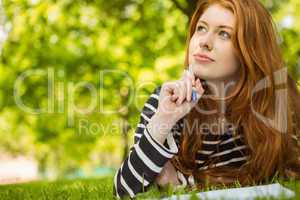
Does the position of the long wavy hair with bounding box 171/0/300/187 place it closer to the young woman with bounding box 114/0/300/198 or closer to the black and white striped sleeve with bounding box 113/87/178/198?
the young woman with bounding box 114/0/300/198

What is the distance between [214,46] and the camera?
3.62 metres

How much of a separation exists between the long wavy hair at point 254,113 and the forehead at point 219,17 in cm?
3

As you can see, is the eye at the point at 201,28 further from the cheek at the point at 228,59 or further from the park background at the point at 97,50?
the park background at the point at 97,50

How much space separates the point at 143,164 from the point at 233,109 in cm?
97

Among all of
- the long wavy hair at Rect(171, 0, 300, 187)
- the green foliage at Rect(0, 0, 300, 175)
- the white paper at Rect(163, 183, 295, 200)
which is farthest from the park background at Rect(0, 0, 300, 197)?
the white paper at Rect(163, 183, 295, 200)

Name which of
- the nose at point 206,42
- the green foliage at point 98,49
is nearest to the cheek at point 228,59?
the nose at point 206,42

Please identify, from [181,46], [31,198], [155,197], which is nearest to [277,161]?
[155,197]

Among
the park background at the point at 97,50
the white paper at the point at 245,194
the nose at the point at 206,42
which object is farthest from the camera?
the park background at the point at 97,50

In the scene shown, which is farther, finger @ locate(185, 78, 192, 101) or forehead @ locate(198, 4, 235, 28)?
forehead @ locate(198, 4, 235, 28)

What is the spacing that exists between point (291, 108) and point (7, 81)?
9.92 metres

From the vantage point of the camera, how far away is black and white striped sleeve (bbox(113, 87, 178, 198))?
127 inches

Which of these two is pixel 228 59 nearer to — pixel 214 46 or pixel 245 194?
pixel 214 46

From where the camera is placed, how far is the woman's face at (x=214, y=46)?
3.60 meters

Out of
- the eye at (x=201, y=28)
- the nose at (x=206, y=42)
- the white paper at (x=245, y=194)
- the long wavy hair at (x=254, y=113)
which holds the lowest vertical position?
the white paper at (x=245, y=194)
